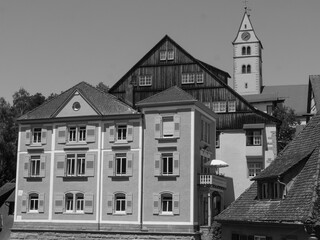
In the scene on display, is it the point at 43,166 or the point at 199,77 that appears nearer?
the point at 43,166

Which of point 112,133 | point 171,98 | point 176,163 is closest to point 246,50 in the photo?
point 171,98

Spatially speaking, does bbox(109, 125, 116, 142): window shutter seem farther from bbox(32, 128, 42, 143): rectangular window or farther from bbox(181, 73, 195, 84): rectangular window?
bbox(181, 73, 195, 84): rectangular window

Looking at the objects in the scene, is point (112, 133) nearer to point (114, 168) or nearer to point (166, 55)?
point (114, 168)

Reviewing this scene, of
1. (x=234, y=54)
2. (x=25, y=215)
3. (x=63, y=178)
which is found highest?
(x=234, y=54)

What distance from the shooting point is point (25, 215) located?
50156mm

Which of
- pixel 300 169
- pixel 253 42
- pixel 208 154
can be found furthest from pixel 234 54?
pixel 300 169

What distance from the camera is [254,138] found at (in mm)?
55375

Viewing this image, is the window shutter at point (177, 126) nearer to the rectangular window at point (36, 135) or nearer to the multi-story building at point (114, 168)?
the multi-story building at point (114, 168)

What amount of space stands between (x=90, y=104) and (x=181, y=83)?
446 inches

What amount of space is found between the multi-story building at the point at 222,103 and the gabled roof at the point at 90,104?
718 centimetres

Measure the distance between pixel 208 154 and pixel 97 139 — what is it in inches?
385

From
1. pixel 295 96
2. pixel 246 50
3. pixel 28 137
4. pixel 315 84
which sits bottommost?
pixel 28 137

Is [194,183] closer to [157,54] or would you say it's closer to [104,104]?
[104,104]

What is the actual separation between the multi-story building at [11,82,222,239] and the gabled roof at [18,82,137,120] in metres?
0.09
